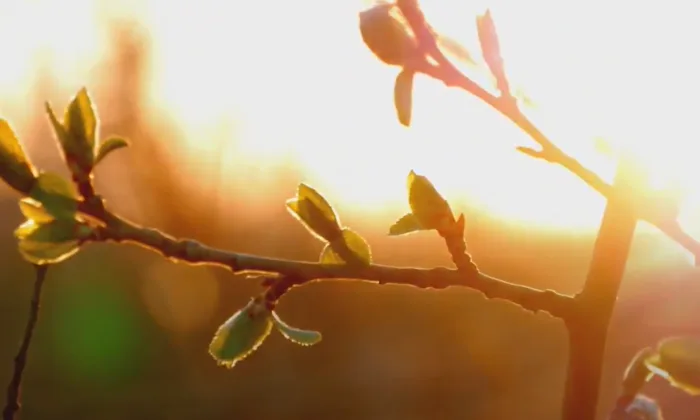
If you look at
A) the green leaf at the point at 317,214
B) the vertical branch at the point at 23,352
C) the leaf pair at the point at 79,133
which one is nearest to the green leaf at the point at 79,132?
the leaf pair at the point at 79,133

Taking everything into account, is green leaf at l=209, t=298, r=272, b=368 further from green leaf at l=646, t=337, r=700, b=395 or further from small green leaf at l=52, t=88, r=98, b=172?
green leaf at l=646, t=337, r=700, b=395

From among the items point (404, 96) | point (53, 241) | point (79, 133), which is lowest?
point (53, 241)

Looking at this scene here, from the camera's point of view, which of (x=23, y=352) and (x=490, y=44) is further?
(x=490, y=44)

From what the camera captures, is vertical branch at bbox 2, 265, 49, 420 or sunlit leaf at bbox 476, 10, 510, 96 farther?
sunlit leaf at bbox 476, 10, 510, 96

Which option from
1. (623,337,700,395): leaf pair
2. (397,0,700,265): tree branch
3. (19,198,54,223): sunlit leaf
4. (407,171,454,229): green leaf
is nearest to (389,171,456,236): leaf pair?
(407,171,454,229): green leaf

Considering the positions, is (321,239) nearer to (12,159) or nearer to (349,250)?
(349,250)

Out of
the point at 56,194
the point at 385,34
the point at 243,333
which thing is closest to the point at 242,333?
the point at 243,333

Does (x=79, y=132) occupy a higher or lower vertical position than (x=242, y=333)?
higher
